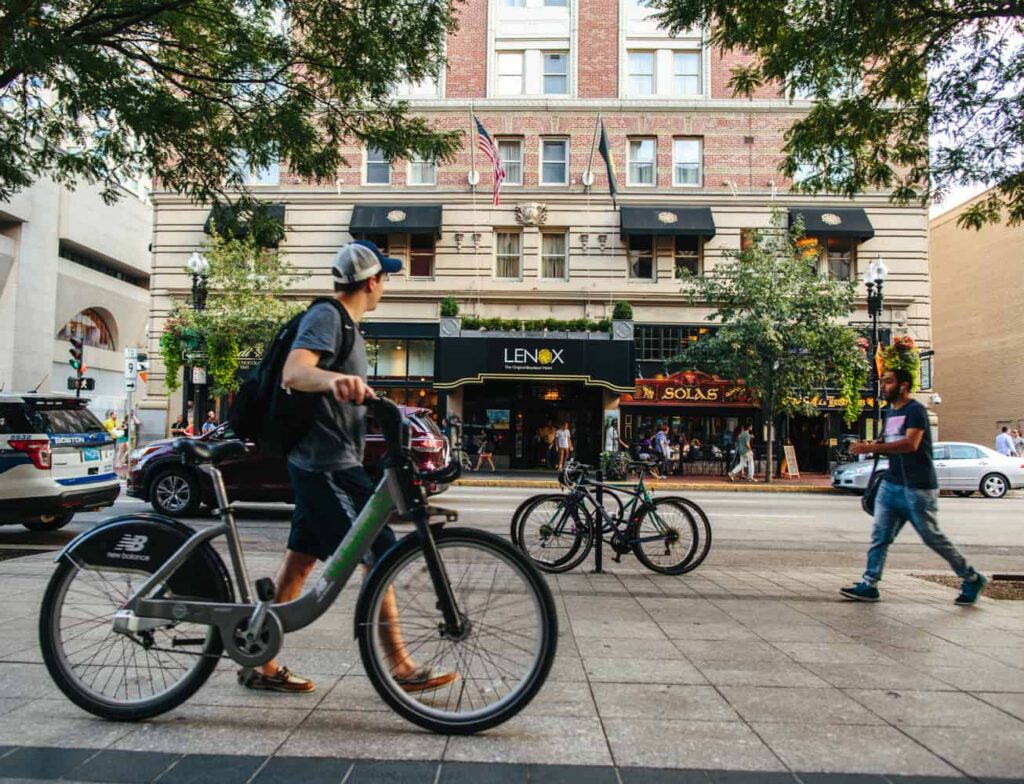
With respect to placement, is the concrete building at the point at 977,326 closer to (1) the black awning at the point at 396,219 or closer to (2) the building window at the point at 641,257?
(2) the building window at the point at 641,257

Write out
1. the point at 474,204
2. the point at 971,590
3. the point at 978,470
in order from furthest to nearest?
the point at 474,204
the point at 978,470
the point at 971,590

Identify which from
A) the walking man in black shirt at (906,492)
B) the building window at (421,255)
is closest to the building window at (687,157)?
the building window at (421,255)

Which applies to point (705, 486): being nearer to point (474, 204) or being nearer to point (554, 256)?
point (554, 256)

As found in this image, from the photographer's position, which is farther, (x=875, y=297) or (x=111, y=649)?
(x=875, y=297)

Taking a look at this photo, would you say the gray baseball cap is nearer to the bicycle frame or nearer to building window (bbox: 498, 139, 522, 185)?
the bicycle frame

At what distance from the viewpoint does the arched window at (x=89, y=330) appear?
44875mm

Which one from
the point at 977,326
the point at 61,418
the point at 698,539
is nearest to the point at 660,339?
the point at 698,539

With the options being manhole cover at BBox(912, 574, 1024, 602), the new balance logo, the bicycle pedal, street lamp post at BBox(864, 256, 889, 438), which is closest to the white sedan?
street lamp post at BBox(864, 256, 889, 438)

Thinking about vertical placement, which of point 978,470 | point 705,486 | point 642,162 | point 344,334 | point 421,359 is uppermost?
point 642,162

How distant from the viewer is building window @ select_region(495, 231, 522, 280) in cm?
2612

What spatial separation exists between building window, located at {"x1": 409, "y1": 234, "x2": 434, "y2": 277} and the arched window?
1167 inches

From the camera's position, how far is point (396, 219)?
2520 cm

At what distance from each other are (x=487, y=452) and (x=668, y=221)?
34.4 feet

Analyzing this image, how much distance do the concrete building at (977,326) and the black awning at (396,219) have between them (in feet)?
78.4
